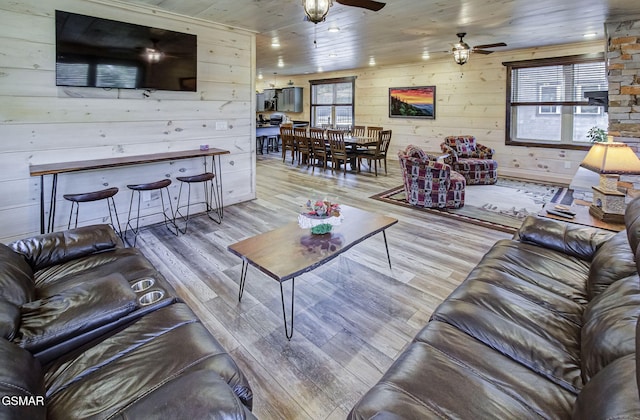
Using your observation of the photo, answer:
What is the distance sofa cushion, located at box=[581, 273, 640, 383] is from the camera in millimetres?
1206

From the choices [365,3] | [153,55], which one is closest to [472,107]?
[365,3]

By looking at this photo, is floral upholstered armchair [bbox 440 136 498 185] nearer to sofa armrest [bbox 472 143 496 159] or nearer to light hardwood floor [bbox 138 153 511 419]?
sofa armrest [bbox 472 143 496 159]

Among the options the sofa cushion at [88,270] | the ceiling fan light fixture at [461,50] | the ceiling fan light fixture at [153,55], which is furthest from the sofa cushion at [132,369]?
the ceiling fan light fixture at [461,50]

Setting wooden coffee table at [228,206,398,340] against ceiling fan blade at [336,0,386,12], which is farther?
ceiling fan blade at [336,0,386,12]

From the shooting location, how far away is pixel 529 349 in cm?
143

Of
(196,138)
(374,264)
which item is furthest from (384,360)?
(196,138)

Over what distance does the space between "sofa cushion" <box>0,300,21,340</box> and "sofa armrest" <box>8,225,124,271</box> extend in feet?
2.70

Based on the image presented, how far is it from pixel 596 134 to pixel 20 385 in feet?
26.7

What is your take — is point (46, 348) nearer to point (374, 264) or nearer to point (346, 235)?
point (346, 235)

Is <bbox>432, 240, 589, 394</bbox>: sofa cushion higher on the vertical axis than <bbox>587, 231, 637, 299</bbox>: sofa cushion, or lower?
lower

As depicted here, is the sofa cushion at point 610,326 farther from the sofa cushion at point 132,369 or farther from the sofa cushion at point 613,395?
the sofa cushion at point 132,369

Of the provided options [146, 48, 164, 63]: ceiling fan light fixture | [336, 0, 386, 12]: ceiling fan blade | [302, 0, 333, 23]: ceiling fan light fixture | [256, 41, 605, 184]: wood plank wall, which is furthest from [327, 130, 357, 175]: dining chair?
[302, 0, 333, 23]: ceiling fan light fixture

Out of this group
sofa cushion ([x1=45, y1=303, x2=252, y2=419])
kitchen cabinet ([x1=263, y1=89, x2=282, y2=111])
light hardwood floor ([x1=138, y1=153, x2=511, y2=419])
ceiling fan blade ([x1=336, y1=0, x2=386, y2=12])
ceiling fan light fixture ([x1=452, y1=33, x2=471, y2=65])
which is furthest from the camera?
kitchen cabinet ([x1=263, y1=89, x2=282, y2=111])

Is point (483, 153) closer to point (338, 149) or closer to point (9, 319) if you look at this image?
point (338, 149)
